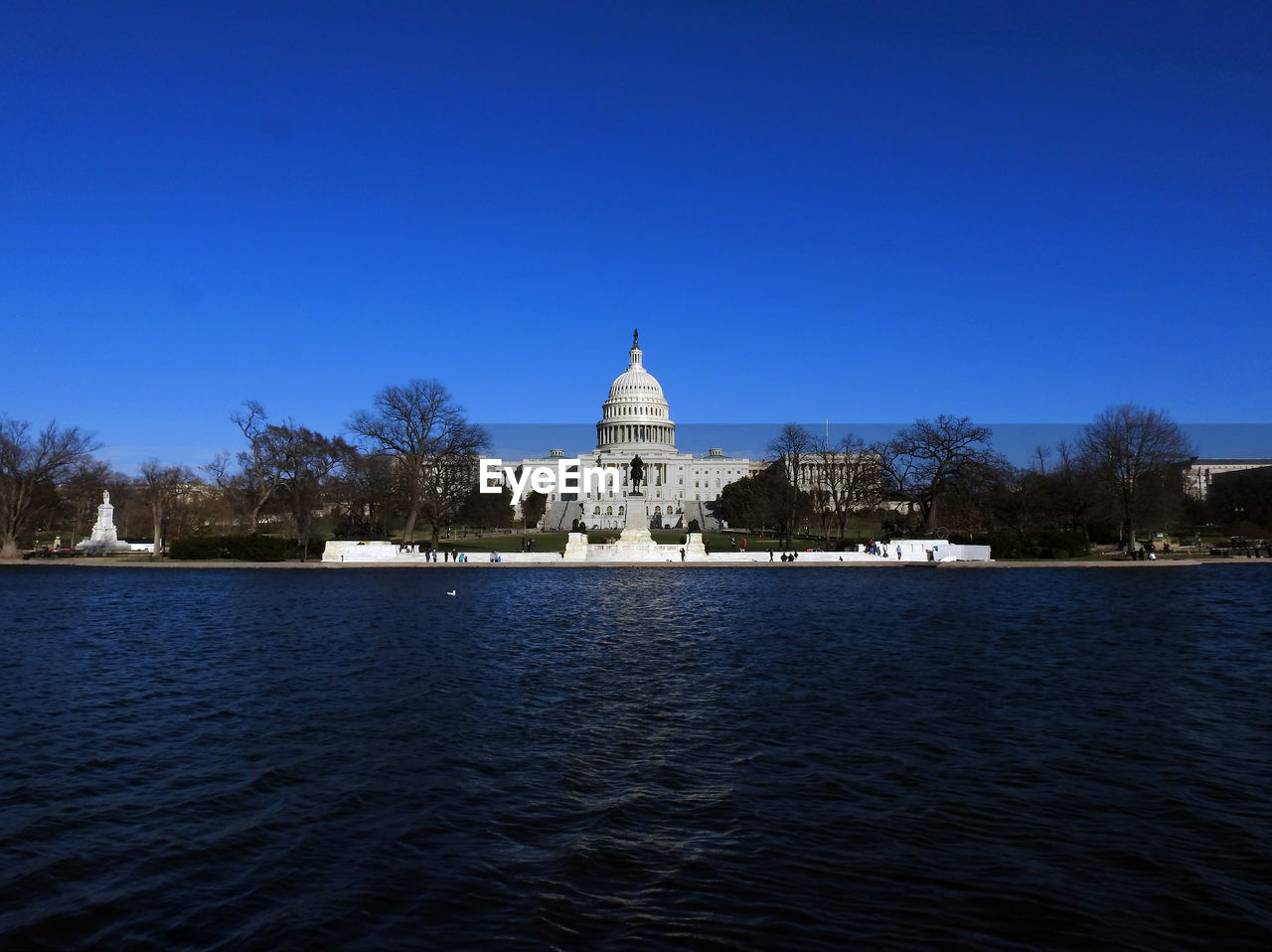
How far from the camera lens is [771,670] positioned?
17453mm

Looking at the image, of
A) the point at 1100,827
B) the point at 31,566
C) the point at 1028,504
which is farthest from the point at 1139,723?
the point at 1028,504

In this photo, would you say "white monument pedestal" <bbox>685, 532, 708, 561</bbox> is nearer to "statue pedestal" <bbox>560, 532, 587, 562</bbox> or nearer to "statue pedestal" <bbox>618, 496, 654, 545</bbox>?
"statue pedestal" <bbox>618, 496, 654, 545</bbox>

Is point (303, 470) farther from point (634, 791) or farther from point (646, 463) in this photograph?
point (646, 463)

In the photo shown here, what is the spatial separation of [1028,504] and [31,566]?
65568mm

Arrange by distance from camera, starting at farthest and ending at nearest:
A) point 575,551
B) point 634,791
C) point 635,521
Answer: point 635,521, point 575,551, point 634,791

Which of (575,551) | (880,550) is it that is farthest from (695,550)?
(880,550)

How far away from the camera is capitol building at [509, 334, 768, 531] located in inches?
4983

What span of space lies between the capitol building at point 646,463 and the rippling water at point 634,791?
323 feet

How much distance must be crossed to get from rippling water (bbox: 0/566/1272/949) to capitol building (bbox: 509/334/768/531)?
98.3 meters

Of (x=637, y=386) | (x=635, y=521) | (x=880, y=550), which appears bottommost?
(x=880, y=550)

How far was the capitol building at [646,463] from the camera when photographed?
126562 mm

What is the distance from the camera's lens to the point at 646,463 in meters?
137

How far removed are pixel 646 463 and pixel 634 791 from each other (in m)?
127

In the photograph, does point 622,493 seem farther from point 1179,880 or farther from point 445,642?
point 1179,880
